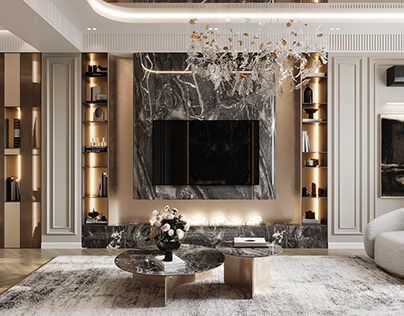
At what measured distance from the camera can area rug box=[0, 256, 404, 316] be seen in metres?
3.78

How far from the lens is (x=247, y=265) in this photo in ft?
13.9

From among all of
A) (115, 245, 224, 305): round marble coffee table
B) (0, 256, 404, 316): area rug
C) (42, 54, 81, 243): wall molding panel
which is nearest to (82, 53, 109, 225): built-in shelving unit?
(42, 54, 81, 243): wall molding panel

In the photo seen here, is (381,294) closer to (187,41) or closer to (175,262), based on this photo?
(175,262)

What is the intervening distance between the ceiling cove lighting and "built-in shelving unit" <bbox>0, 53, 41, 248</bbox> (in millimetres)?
1498

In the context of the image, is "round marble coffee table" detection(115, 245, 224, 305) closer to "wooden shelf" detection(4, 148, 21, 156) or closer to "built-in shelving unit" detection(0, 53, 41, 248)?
"built-in shelving unit" detection(0, 53, 41, 248)

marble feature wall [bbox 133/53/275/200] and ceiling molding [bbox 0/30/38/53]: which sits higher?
ceiling molding [bbox 0/30/38/53]

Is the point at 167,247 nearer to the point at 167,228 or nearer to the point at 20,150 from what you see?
the point at 167,228

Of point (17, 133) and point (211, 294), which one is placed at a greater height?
point (17, 133)

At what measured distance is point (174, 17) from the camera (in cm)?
593

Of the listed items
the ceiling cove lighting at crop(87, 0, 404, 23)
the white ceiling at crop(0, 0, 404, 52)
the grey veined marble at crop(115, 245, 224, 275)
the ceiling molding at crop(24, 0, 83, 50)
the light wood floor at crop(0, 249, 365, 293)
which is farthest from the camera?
the ceiling cove lighting at crop(87, 0, 404, 23)

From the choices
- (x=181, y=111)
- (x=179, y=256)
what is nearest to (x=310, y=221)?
(x=181, y=111)

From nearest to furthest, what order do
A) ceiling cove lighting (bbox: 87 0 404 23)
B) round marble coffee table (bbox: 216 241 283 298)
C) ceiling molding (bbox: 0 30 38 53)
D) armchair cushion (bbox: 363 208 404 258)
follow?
round marble coffee table (bbox: 216 241 283 298) < armchair cushion (bbox: 363 208 404 258) < ceiling cove lighting (bbox: 87 0 404 23) < ceiling molding (bbox: 0 30 38 53)

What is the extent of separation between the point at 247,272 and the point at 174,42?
344 centimetres

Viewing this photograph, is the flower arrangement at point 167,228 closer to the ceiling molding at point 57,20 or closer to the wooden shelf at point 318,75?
the ceiling molding at point 57,20
